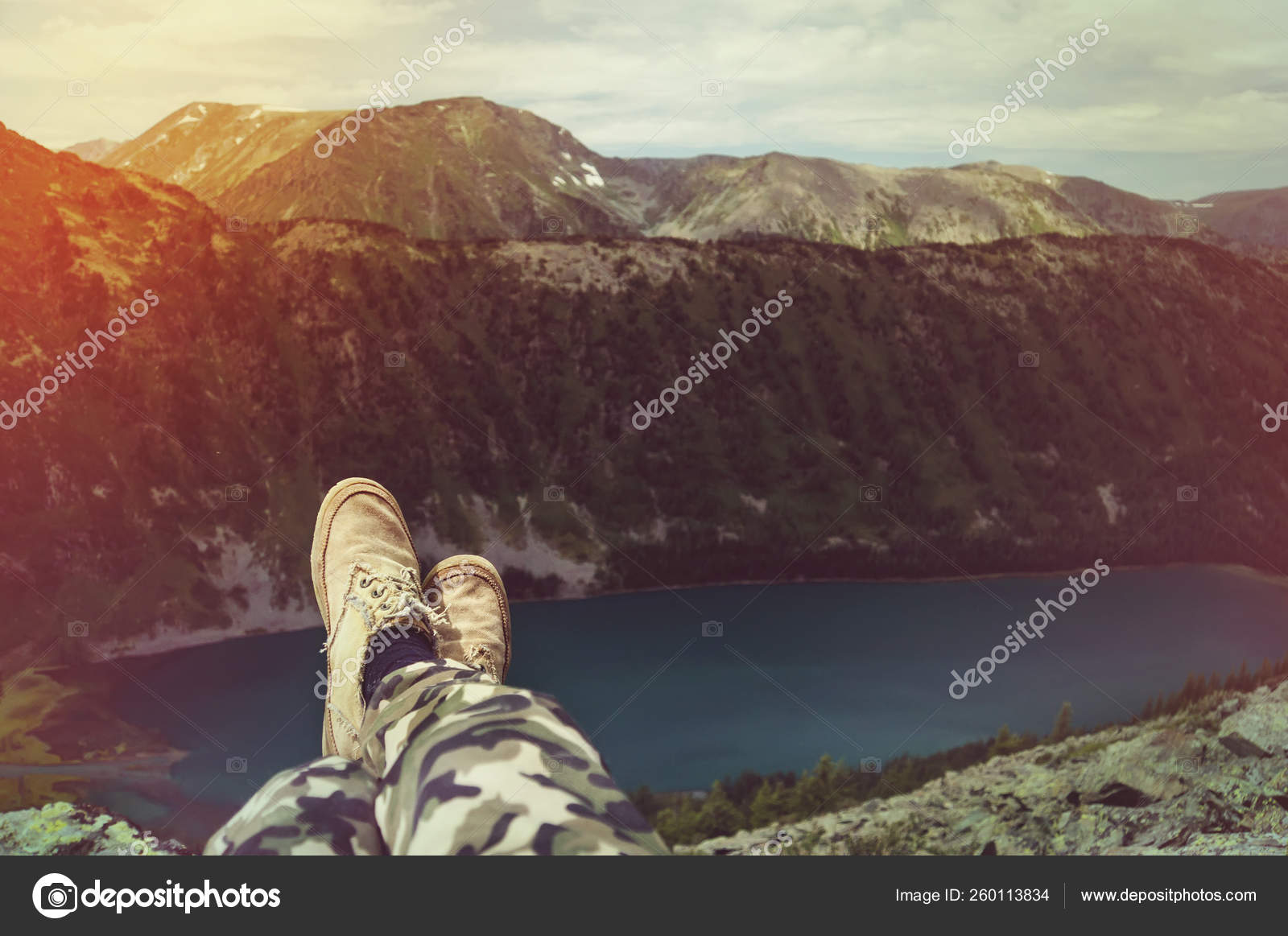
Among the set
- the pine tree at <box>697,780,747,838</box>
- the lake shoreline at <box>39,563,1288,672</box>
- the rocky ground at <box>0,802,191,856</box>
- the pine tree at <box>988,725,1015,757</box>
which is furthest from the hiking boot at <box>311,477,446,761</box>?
the pine tree at <box>988,725,1015,757</box>

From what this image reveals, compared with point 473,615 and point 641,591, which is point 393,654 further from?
point 641,591

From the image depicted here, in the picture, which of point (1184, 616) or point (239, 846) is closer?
point (239, 846)

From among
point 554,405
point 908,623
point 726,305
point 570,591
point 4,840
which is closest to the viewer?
point 4,840

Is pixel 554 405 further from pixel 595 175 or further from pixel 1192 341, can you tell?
pixel 1192 341

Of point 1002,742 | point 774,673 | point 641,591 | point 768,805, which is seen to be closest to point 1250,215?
point 1002,742

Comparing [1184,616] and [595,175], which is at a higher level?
[595,175]

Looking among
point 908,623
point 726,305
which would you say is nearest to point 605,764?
point 908,623
